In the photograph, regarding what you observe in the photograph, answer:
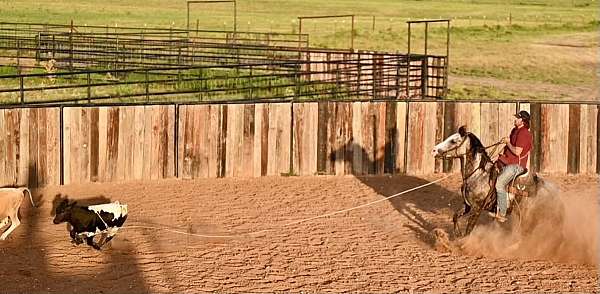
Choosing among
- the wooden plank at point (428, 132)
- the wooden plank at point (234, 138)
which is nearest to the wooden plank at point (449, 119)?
the wooden plank at point (428, 132)

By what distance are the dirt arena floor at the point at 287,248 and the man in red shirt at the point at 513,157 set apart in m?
0.50

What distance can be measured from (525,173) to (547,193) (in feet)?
1.20

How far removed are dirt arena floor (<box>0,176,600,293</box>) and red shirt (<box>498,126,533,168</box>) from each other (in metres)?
0.77

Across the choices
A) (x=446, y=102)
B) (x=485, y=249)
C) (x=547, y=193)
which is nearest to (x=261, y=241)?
(x=485, y=249)

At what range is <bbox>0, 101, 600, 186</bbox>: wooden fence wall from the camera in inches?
566

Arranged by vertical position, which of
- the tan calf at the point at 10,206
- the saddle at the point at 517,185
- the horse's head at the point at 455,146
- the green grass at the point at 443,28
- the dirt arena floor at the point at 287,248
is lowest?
the dirt arena floor at the point at 287,248

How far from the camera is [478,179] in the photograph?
11656 millimetres

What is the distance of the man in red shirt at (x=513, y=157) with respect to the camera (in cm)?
1127

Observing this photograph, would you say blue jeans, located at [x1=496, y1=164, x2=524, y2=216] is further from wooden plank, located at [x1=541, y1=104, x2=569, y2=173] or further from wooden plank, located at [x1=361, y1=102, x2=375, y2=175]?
wooden plank, located at [x1=541, y1=104, x2=569, y2=173]

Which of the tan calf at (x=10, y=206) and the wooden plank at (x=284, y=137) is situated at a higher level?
the wooden plank at (x=284, y=137)

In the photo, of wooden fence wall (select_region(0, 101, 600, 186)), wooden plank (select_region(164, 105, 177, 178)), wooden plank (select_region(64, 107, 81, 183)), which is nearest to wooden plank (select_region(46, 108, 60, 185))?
wooden fence wall (select_region(0, 101, 600, 186))

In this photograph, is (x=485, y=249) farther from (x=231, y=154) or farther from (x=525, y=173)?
(x=231, y=154)

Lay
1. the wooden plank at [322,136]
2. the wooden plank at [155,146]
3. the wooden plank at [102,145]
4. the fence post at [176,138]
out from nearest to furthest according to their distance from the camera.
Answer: the wooden plank at [102,145], the wooden plank at [155,146], the fence post at [176,138], the wooden plank at [322,136]

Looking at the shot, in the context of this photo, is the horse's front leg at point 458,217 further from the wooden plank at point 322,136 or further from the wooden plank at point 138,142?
the wooden plank at point 138,142
